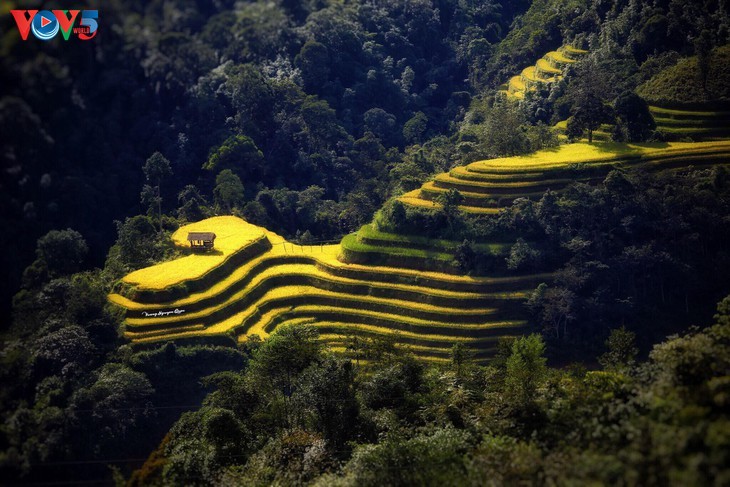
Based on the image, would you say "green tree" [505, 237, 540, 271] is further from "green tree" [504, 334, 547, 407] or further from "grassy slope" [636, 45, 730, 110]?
"grassy slope" [636, 45, 730, 110]

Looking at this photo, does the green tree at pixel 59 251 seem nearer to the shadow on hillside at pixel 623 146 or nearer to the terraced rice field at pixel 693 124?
the shadow on hillside at pixel 623 146

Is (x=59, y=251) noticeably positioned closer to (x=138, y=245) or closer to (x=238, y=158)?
(x=138, y=245)

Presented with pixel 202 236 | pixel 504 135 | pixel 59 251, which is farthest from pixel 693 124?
Answer: pixel 59 251

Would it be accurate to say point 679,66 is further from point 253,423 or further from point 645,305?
point 253,423

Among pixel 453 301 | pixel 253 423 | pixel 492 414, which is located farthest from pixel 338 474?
pixel 453 301

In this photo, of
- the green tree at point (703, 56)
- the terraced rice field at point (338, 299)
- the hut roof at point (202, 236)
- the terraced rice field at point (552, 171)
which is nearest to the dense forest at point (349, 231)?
the green tree at point (703, 56)
